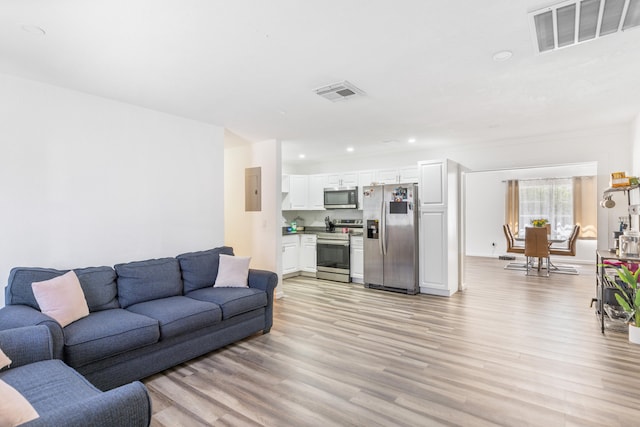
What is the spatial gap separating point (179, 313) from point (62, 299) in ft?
2.86

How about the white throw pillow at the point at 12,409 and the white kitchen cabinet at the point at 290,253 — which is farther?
the white kitchen cabinet at the point at 290,253

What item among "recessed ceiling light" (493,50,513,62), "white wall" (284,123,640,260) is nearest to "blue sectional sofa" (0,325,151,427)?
"recessed ceiling light" (493,50,513,62)

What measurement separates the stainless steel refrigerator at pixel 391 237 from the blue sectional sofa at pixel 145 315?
246 centimetres

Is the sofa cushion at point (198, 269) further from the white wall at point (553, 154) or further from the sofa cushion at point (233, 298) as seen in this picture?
the white wall at point (553, 154)

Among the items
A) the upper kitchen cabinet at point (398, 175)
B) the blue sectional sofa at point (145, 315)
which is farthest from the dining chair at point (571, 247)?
the blue sectional sofa at point (145, 315)

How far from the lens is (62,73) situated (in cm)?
290

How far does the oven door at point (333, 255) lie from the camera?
6.28 m

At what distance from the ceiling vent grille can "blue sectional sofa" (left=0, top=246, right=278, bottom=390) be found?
3278mm

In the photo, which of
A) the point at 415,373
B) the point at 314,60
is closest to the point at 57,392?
the point at 415,373

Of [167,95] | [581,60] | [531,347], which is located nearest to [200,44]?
[167,95]

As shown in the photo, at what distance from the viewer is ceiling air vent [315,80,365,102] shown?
3242 mm

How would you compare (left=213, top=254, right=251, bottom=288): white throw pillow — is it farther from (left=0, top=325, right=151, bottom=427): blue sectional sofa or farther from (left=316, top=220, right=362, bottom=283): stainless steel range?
(left=316, top=220, right=362, bottom=283): stainless steel range

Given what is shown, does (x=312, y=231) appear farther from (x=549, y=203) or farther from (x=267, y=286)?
(x=549, y=203)

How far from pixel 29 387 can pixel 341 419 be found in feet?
5.78
